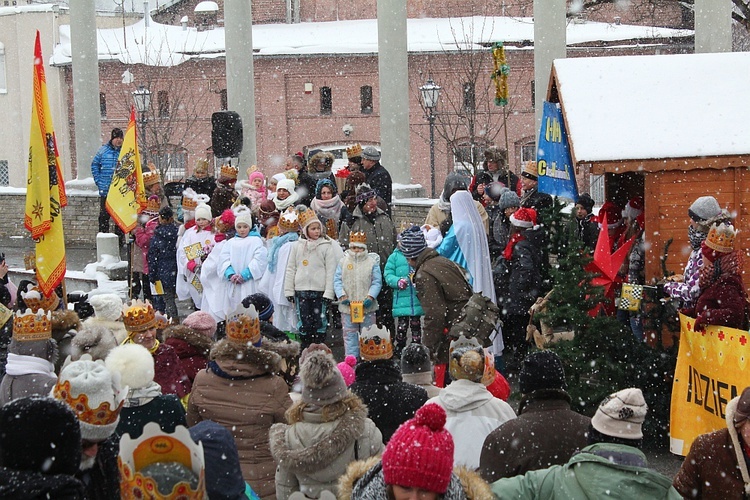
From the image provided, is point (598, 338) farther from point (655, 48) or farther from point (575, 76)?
point (655, 48)

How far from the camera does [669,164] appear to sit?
9484 millimetres

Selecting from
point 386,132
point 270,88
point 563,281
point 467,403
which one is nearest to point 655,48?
point 270,88

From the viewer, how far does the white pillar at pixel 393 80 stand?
22.1 metres

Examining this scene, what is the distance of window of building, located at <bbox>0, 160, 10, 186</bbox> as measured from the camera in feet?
171

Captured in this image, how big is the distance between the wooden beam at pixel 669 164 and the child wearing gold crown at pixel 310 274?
3.48 metres

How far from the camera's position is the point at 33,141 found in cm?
995

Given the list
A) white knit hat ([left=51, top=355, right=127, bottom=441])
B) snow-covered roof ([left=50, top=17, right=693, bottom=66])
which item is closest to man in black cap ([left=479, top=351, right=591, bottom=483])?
white knit hat ([left=51, top=355, right=127, bottom=441])

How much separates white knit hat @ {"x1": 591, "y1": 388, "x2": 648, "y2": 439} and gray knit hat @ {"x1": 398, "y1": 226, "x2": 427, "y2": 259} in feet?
19.3

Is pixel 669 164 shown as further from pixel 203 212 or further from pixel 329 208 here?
pixel 203 212

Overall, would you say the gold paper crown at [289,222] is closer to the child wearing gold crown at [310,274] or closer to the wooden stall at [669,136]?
the child wearing gold crown at [310,274]

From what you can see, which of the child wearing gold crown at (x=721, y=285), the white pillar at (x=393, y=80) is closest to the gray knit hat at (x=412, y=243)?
the child wearing gold crown at (x=721, y=285)

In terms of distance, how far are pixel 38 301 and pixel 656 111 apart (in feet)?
18.0

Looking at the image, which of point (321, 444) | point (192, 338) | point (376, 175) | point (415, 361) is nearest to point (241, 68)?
point (376, 175)

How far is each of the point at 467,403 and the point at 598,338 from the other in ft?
10.4
